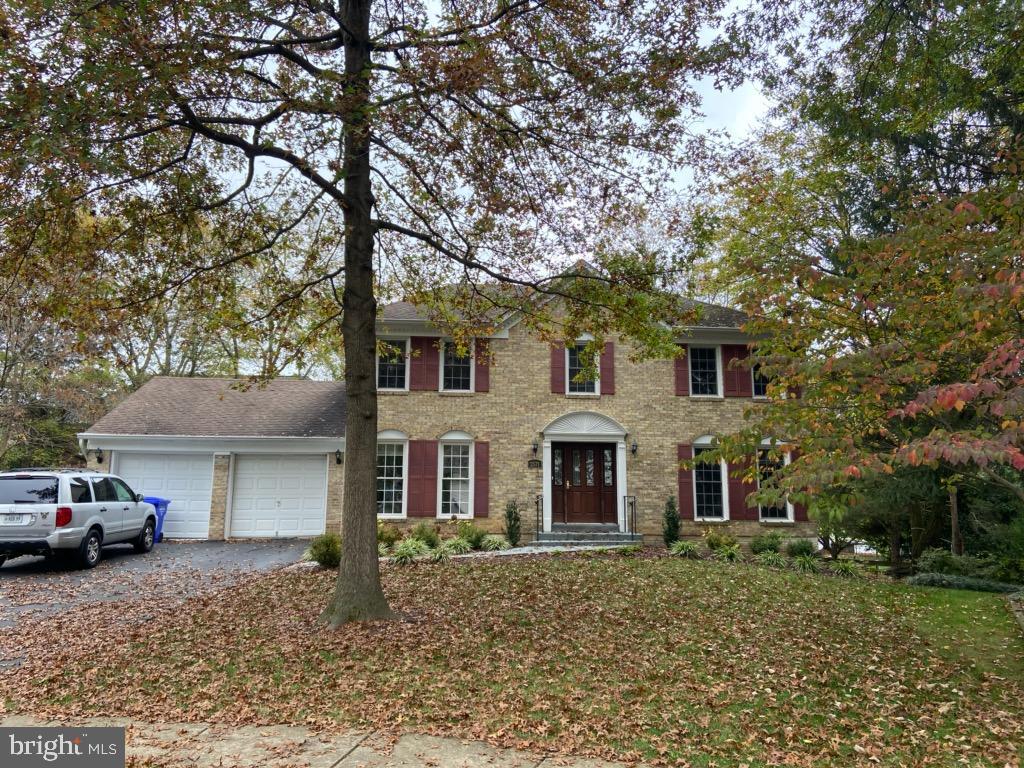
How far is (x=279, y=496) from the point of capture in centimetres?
1609

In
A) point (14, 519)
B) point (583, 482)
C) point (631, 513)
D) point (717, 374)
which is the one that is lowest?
point (631, 513)

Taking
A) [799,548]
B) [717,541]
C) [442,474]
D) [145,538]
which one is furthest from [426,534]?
[799,548]

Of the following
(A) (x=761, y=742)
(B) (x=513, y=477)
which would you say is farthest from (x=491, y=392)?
(A) (x=761, y=742)

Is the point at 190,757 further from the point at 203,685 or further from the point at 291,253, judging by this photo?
the point at 291,253

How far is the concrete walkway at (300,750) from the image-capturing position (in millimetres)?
4031

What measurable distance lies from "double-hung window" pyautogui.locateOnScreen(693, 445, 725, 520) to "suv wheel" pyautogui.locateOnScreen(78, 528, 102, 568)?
42.3ft

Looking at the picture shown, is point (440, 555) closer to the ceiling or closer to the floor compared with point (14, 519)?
closer to the floor

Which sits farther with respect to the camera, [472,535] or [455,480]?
[455,480]

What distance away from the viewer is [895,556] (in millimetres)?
13961

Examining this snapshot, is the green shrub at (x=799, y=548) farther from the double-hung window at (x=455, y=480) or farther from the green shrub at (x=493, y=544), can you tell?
the double-hung window at (x=455, y=480)

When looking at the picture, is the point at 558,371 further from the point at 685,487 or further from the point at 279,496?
the point at 279,496

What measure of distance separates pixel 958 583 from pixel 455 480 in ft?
34.2

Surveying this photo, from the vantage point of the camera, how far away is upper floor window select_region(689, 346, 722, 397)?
16438mm

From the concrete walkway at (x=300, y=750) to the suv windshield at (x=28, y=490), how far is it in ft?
23.9
